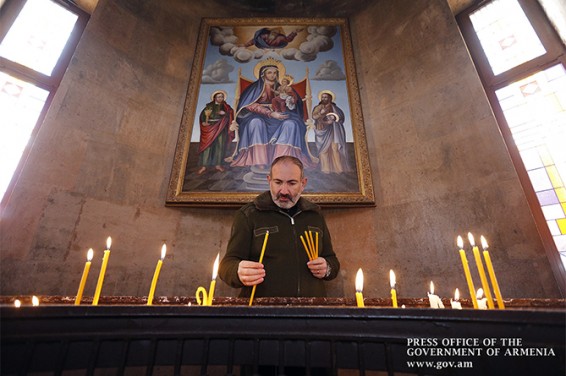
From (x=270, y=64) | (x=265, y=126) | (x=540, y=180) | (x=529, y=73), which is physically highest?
(x=270, y=64)

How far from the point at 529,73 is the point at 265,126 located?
10.9 ft

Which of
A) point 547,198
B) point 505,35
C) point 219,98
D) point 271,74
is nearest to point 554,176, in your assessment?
point 547,198

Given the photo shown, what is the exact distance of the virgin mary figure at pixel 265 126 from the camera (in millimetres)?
3537

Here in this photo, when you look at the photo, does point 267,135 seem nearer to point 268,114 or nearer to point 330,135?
point 268,114

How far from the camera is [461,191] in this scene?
296cm

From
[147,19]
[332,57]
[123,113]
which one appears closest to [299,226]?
[123,113]

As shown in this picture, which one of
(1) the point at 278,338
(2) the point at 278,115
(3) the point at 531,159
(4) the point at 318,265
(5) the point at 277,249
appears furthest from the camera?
(2) the point at 278,115

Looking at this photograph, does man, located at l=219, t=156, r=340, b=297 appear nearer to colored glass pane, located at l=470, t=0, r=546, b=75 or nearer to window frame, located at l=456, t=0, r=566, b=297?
window frame, located at l=456, t=0, r=566, b=297

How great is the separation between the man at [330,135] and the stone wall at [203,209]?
432 millimetres

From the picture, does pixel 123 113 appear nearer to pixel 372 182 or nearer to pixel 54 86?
pixel 54 86

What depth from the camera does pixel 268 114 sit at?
12.8ft

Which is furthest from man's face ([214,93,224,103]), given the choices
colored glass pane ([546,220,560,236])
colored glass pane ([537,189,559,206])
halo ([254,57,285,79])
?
colored glass pane ([546,220,560,236])

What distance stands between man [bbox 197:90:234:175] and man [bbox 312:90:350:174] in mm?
1223

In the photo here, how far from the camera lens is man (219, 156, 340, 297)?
1.92 meters
